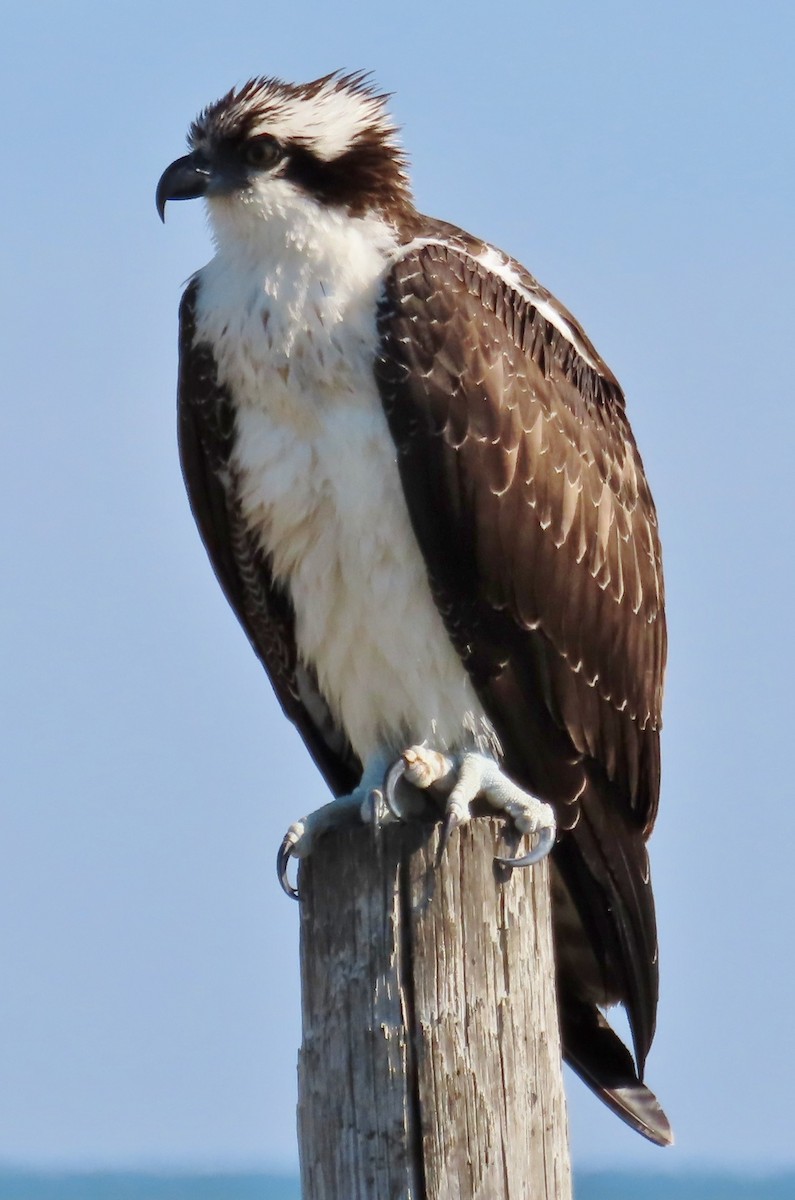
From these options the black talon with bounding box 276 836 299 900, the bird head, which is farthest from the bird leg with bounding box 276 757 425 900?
the bird head

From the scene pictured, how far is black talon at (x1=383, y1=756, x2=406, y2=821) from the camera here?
455cm

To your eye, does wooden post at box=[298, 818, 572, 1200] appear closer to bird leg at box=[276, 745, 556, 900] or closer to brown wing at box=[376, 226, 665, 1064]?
bird leg at box=[276, 745, 556, 900]

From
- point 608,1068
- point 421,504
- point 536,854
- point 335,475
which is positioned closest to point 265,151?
point 335,475

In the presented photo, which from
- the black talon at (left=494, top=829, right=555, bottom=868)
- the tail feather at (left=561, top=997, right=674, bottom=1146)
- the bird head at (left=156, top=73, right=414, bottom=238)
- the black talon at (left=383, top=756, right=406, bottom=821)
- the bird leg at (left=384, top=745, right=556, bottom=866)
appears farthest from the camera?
A: the bird head at (left=156, top=73, right=414, bottom=238)

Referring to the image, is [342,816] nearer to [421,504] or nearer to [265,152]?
[421,504]

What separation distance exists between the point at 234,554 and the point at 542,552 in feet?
3.29

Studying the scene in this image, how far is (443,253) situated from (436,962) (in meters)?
2.31

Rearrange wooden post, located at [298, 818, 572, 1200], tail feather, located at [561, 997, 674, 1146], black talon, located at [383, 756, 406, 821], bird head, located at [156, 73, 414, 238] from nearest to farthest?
wooden post, located at [298, 818, 572, 1200], black talon, located at [383, 756, 406, 821], tail feather, located at [561, 997, 674, 1146], bird head, located at [156, 73, 414, 238]

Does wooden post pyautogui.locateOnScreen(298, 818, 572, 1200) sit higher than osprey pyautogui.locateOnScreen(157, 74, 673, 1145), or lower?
lower

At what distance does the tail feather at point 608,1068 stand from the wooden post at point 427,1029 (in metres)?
1.20

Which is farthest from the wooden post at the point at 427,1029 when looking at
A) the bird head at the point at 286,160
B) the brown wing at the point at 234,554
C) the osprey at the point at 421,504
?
the bird head at the point at 286,160

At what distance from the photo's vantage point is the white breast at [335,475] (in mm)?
4832

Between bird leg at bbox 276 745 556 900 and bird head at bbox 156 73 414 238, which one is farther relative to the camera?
bird head at bbox 156 73 414 238

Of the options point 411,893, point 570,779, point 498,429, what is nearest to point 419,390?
point 498,429
